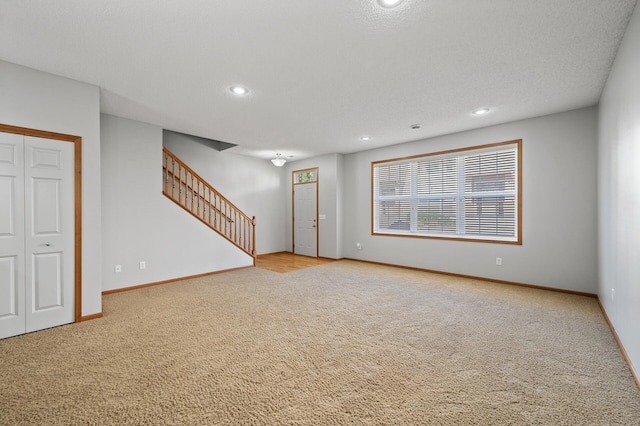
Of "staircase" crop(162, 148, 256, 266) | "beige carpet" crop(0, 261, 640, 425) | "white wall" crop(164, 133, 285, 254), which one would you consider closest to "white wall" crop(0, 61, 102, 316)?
"beige carpet" crop(0, 261, 640, 425)

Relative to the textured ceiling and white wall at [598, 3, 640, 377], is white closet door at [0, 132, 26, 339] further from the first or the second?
white wall at [598, 3, 640, 377]

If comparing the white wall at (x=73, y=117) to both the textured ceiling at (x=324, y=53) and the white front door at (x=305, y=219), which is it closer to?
the textured ceiling at (x=324, y=53)

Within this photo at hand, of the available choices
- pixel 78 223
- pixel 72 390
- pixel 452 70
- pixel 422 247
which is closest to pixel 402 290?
pixel 422 247

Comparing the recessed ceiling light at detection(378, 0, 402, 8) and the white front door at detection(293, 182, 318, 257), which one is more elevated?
the recessed ceiling light at detection(378, 0, 402, 8)

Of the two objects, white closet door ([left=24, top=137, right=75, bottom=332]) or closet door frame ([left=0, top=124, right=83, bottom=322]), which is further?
closet door frame ([left=0, top=124, right=83, bottom=322])

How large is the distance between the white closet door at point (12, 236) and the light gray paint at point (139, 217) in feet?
4.49

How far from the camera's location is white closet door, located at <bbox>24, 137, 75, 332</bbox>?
2.91m

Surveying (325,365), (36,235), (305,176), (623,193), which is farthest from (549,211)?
(36,235)

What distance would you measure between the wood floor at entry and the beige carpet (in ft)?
7.32

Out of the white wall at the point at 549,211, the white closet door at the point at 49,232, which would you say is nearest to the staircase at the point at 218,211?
the white closet door at the point at 49,232

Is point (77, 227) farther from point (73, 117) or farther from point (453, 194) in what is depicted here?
point (453, 194)

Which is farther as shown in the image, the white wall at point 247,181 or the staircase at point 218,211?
the white wall at point 247,181

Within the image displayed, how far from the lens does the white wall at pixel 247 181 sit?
643 centimetres

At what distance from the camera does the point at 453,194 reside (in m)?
5.45
